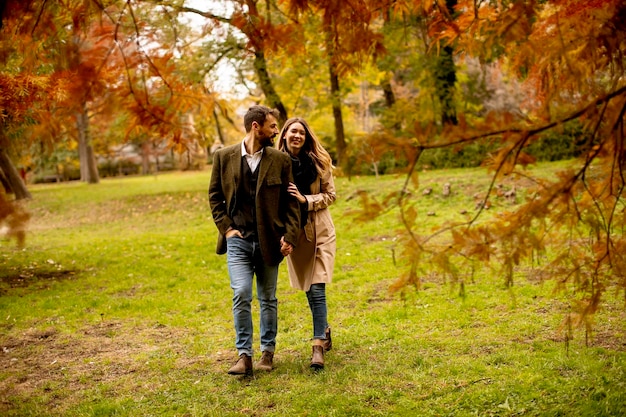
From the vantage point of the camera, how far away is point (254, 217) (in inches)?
192

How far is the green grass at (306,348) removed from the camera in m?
4.20

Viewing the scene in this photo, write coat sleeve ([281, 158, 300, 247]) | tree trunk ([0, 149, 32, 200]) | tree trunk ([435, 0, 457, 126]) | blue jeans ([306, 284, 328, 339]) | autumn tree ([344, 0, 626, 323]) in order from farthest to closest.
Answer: tree trunk ([0, 149, 32, 200]) → tree trunk ([435, 0, 457, 126]) → blue jeans ([306, 284, 328, 339]) → coat sleeve ([281, 158, 300, 247]) → autumn tree ([344, 0, 626, 323])

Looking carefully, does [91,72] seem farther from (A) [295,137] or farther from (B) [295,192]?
(B) [295,192]

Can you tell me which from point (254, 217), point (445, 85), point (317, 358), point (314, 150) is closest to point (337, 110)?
point (445, 85)

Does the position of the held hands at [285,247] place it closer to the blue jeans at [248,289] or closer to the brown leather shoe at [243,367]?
the blue jeans at [248,289]

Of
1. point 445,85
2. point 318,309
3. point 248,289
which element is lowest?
point 318,309

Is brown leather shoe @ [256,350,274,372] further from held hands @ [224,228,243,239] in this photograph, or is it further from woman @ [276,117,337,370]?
held hands @ [224,228,243,239]

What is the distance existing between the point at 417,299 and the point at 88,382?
3.50 meters

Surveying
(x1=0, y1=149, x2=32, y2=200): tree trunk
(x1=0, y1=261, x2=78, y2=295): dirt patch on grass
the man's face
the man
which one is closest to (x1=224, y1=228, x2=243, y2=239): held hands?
the man

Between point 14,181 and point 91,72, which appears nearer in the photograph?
point 91,72

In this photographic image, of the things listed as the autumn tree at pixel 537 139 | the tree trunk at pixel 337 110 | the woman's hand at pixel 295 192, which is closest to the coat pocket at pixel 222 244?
the woman's hand at pixel 295 192

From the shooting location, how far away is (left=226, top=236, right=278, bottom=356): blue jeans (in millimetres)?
4773

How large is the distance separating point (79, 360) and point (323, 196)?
8.92 feet

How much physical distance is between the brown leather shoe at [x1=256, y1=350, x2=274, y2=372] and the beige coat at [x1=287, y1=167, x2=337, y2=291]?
567 millimetres
